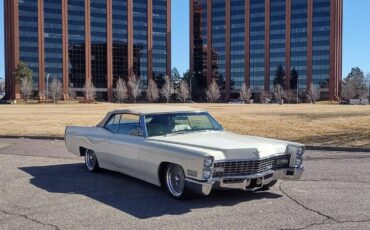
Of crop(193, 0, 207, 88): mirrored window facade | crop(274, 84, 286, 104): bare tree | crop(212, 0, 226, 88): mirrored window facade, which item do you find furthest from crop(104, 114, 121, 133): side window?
crop(193, 0, 207, 88): mirrored window facade

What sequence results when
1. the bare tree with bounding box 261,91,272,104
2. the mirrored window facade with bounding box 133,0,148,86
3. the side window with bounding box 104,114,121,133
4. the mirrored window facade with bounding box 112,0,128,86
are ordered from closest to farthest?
the side window with bounding box 104,114,121,133
the bare tree with bounding box 261,91,272,104
the mirrored window facade with bounding box 112,0,128,86
the mirrored window facade with bounding box 133,0,148,86

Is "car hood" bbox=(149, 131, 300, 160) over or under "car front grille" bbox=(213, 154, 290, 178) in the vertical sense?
over

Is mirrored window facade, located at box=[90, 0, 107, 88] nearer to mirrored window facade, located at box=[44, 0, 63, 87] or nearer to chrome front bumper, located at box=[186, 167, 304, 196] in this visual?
mirrored window facade, located at box=[44, 0, 63, 87]

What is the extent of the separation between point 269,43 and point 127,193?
141 m

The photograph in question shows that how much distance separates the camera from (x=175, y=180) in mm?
6848

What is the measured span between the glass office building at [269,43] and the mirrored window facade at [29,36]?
174ft

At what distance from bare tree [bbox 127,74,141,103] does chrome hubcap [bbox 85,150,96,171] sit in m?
125

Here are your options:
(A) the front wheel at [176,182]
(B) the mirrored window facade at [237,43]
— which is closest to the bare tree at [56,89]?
(B) the mirrored window facade at [237,43]

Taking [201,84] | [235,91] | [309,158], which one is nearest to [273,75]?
[235,91]

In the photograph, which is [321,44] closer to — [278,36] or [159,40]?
[278,36]

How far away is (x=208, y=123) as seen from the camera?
325 inches

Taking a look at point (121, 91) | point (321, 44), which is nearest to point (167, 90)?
point (121, 91)

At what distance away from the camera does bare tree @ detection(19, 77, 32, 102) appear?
12192 centimetres

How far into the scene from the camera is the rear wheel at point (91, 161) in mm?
9188
